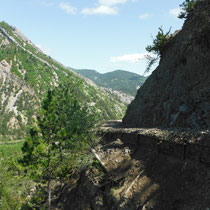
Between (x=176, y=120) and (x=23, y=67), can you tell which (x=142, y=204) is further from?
(x=23, y=67)

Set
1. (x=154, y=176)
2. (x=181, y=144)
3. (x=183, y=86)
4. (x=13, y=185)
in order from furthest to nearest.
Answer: (x=183, y=86)
(x=13, y=185)
(x=154, y=176)
(x=181, y=144)

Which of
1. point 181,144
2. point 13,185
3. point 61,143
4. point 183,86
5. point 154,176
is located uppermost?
point 183,86

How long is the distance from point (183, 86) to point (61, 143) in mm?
14311

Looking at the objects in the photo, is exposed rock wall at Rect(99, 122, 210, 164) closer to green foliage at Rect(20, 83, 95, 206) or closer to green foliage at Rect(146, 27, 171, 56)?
green foliage at Rect(20, 83, 95, 206)

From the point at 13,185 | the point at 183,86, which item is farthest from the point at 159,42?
the point at 13,185

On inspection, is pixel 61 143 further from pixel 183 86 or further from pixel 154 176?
pixel 183 86

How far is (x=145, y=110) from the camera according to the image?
24.1 metres

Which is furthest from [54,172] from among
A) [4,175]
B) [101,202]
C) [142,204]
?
[4,175]

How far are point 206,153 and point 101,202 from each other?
297 inches

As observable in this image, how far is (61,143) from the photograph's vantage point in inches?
A: 730

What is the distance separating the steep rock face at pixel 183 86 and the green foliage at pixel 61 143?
8.59 m

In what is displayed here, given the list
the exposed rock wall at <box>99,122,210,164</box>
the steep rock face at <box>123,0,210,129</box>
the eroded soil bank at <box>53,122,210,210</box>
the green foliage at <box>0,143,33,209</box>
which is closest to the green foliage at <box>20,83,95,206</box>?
the green foliage at <box>0,143,33,209</box>

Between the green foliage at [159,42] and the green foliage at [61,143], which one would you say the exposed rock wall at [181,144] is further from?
the green foliage at [159,42]

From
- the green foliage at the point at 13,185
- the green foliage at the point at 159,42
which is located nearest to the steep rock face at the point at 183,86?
the green foliage at the point at 159,42
